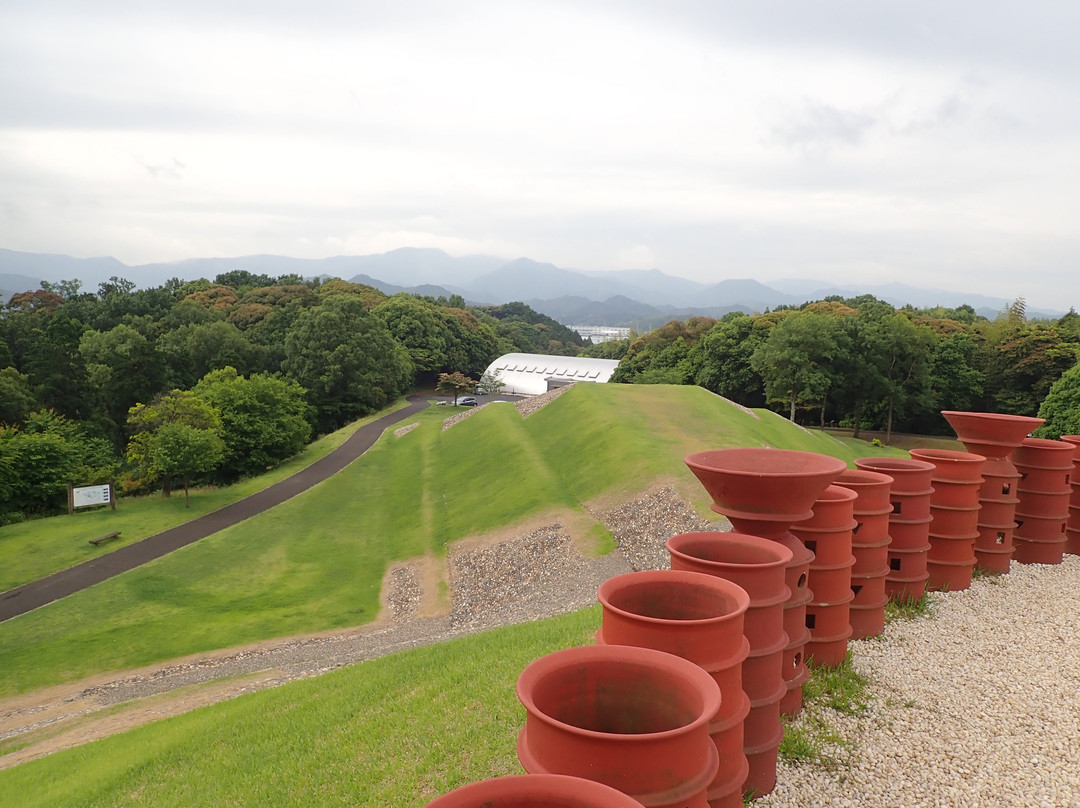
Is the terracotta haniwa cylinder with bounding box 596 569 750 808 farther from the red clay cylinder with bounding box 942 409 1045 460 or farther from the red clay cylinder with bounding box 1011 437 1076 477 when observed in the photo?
the red clay cylinder with bounding box 1011 437 1076 477

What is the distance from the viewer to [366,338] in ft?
173

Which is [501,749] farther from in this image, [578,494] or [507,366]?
[507,366]

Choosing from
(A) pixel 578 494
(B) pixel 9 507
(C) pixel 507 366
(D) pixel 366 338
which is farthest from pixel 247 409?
(C) pixel 507 366

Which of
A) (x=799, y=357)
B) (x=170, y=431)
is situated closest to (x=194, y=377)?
(x=170, y=431)

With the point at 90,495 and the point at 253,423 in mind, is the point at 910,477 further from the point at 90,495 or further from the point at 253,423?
the point at 253,423

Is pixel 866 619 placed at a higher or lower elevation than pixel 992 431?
lower

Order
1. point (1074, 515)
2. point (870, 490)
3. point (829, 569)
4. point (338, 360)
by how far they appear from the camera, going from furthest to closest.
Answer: point (338, 360) → point (1074, 515) → point (870, 490) → point (829, 569)

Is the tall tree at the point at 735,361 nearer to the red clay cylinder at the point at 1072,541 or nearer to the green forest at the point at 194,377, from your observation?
the green forest at the point at 194,377

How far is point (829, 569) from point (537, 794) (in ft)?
21.6

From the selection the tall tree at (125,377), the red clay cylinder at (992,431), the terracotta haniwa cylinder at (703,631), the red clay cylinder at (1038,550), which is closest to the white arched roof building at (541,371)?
the tall tree at (125,377)

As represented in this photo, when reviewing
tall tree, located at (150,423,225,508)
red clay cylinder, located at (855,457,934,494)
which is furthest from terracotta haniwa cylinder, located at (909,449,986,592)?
tall tree, located at (150,423,225,508)

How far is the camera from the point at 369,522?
1096 inches

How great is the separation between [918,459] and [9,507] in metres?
35.8

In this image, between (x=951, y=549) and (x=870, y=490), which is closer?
(x=870, y=490)
